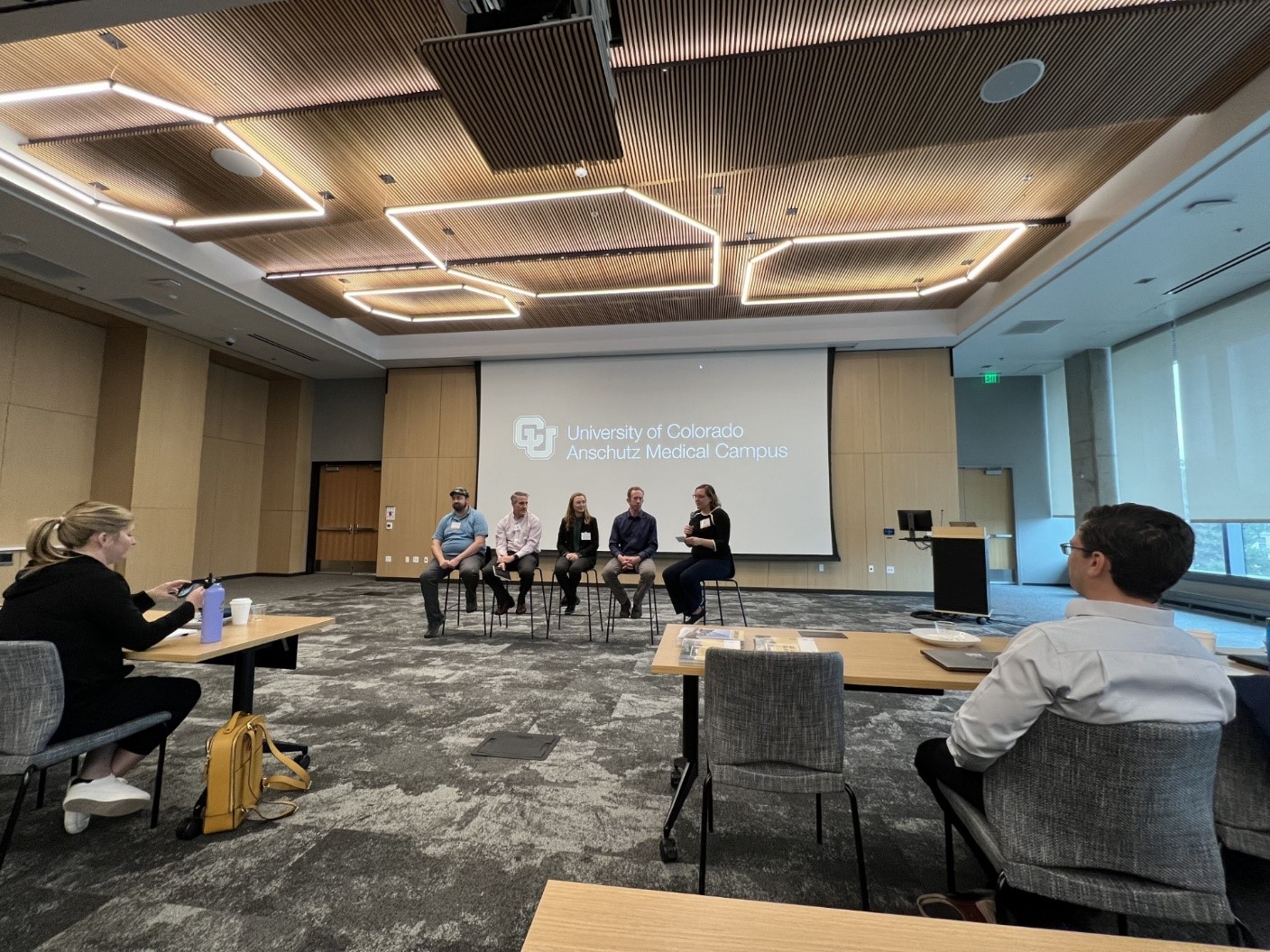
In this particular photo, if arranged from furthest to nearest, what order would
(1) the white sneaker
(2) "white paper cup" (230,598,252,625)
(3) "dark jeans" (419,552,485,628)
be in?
(3) "dark jeans" (419,552,485,628), (2) "white paper cup" (230,598,252,625), (1) the white sneaker

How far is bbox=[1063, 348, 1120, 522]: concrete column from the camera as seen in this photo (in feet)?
25.1

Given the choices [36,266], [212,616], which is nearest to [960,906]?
[212,616]

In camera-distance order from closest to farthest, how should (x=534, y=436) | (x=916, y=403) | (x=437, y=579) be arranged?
(x=437, y=579) → (x=916, y=403) → (x=534, y=436)

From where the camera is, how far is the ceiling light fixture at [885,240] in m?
5.27

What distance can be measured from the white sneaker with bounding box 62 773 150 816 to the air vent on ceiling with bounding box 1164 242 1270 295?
28.5ft

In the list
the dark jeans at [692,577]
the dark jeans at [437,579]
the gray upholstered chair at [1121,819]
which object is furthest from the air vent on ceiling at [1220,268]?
the dark jeans at [437,579]

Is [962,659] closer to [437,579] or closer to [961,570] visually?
[437,579]

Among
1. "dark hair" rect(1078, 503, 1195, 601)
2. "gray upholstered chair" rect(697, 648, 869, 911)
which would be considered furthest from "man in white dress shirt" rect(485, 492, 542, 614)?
"dark hair" rect(1078, 503, 1195, 601)

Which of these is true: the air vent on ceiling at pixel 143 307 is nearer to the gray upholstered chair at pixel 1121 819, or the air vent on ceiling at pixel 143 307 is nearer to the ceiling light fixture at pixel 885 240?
the ceiling light fixture at pixel 885 240

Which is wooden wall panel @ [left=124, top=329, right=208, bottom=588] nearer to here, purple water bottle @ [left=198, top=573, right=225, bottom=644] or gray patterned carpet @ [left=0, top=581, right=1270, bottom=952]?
gray patterned carpet @ [left=0, top=581, right=1270, bottom=952]

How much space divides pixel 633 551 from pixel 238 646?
3.81 meters

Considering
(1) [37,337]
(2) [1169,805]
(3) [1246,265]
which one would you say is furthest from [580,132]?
(1) [37,337]

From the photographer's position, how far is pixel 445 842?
189cm

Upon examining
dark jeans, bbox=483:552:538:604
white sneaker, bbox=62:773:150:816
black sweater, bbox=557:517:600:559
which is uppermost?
black sweater, bbox=557:517:600:559
